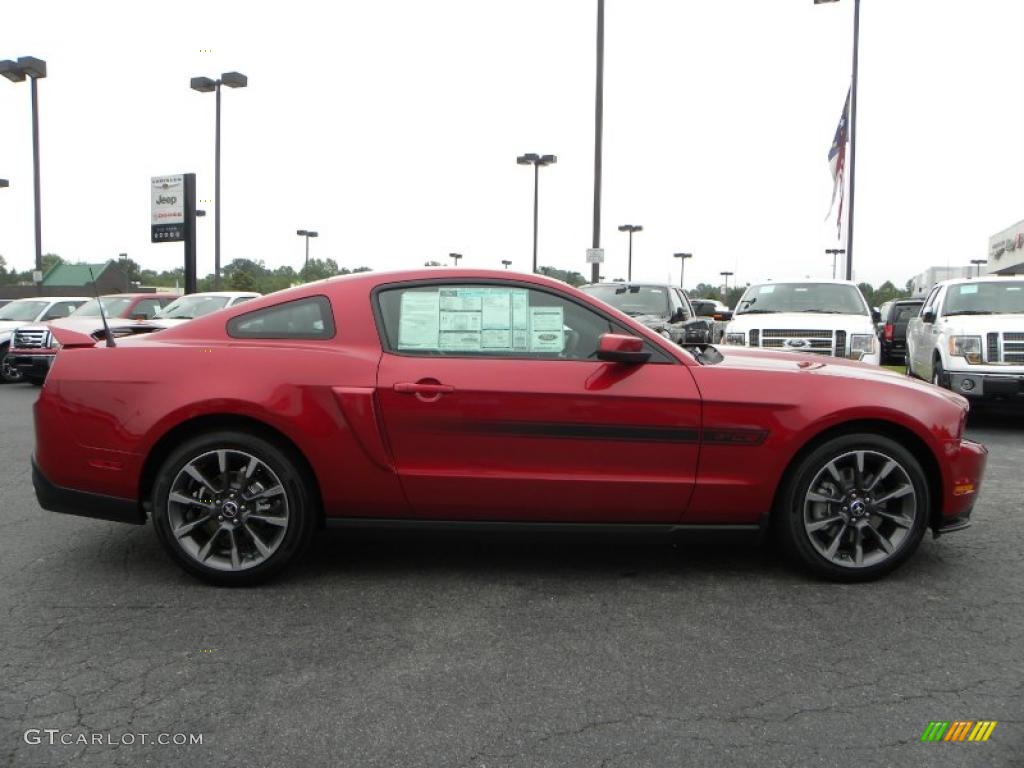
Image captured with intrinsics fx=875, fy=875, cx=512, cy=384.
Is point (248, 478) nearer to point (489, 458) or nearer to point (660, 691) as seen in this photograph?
point (489, 458)

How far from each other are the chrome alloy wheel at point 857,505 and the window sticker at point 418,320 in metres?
1.94

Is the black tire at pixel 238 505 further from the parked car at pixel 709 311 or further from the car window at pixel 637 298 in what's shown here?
the parked car at pixel 709 311

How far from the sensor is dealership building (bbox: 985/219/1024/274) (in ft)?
150

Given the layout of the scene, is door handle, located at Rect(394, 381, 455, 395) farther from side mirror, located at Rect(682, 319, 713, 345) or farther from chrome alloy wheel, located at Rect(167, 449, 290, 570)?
side mirror, located at Rect(682, 319, 713, 345)

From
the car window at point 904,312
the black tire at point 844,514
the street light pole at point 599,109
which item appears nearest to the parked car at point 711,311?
the street light pole at point 599,109

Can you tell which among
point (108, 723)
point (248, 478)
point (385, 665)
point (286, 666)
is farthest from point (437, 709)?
point (248, 478)

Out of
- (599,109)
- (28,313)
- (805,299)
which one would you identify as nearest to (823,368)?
(805,299)

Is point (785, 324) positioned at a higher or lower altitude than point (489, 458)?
higher

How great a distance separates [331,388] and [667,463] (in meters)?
1.60

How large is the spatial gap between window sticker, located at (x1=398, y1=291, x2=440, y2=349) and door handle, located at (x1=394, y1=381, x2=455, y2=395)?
0.76 feet

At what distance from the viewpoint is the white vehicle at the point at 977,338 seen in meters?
9.12

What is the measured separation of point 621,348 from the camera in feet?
13.1

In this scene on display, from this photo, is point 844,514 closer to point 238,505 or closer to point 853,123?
point 238,505

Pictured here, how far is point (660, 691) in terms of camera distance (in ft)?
10.1
